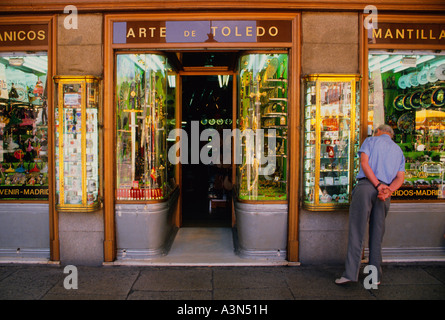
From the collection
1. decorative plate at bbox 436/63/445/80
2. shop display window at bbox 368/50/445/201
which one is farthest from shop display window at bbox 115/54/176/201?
decorative plate at bbox 436/63/445/80

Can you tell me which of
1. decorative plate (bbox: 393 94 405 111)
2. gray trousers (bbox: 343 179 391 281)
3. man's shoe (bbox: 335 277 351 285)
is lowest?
man's shoe (bbox: 335 277 351 285)

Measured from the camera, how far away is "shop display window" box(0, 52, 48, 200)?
4.93 meters

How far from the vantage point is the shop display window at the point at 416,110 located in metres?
4.90

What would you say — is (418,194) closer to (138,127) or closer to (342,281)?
(342,281)

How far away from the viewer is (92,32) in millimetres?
4617

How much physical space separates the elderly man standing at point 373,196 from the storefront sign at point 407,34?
1.67m

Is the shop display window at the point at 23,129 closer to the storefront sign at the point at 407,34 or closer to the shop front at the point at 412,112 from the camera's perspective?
the shop front at the point at 412,112

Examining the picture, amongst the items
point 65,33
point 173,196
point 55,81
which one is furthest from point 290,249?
point 65,33

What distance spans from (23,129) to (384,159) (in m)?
5.23

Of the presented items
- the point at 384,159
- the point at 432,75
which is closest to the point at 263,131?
the point at 384,159

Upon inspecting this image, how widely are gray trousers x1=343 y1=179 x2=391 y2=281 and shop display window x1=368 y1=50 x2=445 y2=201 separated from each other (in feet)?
4.09

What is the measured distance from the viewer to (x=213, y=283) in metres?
4.05

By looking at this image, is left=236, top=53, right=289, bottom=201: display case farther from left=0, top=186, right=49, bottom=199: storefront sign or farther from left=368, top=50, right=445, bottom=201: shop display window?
left=0, top=186, right=49, bottom=199: storefront sign

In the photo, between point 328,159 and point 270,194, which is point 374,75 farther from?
point 270,194
